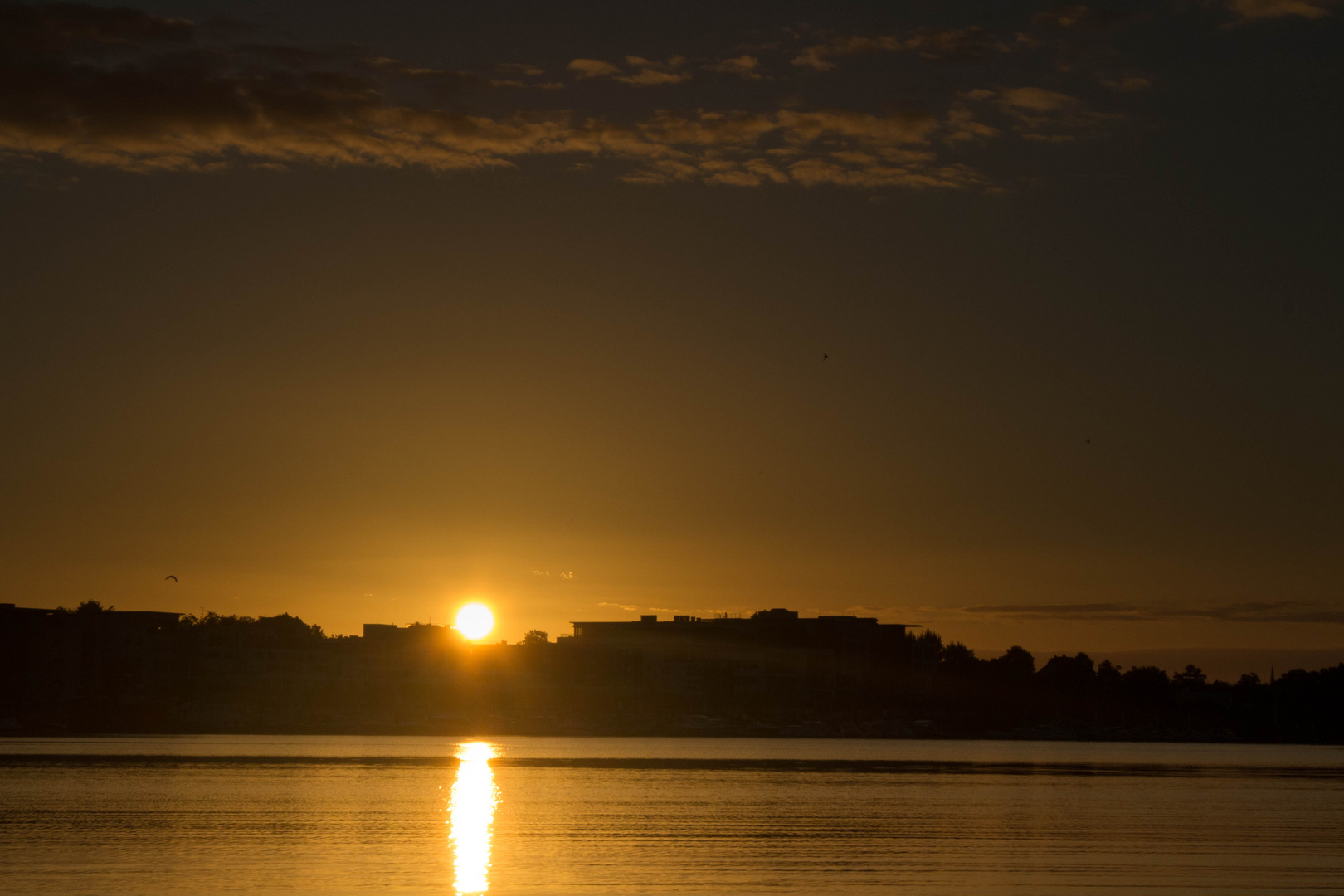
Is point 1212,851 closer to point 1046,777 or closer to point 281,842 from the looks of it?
point 281,842

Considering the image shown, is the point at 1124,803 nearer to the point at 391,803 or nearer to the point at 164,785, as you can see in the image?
the point at 391,803

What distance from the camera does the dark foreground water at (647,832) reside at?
51.3 meters

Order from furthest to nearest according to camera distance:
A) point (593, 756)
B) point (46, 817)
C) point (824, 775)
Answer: point (593, 756), point (824, 775), point (46, 817)

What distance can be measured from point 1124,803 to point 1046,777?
4027 centimetres

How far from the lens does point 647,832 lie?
70375 millimetres

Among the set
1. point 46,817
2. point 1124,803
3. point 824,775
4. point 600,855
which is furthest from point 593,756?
point 600,855

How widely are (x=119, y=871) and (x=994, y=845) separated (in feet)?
120

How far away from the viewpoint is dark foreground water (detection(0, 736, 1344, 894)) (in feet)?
168

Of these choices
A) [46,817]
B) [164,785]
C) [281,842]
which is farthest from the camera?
[164,785]

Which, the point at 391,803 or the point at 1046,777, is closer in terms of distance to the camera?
the point at 391,803

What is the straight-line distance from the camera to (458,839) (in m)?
65.3

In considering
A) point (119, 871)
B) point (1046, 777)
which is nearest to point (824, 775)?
point (1046, 777)

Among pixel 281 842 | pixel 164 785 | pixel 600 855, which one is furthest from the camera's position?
pixel 164 785

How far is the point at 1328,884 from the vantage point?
50.6 m
